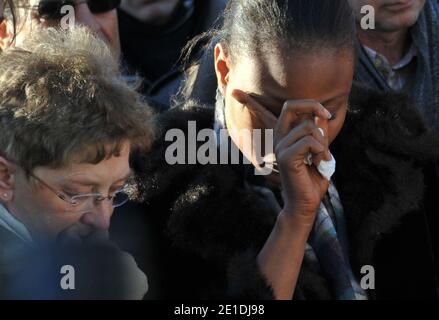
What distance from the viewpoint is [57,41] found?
8.41 ft

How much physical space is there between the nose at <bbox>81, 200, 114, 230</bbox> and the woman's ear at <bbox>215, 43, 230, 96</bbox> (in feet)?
1.73

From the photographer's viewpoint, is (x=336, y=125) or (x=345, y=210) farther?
(x=345, y=210)

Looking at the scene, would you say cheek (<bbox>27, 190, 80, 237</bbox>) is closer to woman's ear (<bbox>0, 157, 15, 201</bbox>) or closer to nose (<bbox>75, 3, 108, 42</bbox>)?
woman's ear (<bbox>0, 157, 15, 201</bbox>)

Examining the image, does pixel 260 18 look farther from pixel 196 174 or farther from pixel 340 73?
pixel 196 174

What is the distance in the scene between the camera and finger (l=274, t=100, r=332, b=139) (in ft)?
8.22

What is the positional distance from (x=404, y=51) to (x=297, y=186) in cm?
136

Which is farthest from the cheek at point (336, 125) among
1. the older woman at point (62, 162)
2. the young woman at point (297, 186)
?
the older woman at point (62, 162)

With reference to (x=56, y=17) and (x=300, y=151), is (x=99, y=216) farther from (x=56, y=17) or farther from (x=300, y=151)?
(x=56, y=17)

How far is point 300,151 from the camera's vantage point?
2.47 metres

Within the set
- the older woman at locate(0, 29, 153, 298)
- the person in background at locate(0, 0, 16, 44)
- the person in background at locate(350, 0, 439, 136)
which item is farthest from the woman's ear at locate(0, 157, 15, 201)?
the person in background at locate(350, 0, 439, 136)

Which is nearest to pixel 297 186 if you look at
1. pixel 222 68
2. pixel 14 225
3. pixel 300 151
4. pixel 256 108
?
pixel 300 151

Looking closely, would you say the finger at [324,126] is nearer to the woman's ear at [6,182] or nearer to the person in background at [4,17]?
the woman's ear at [6,182]

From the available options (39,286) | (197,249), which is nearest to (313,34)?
(197,249)
